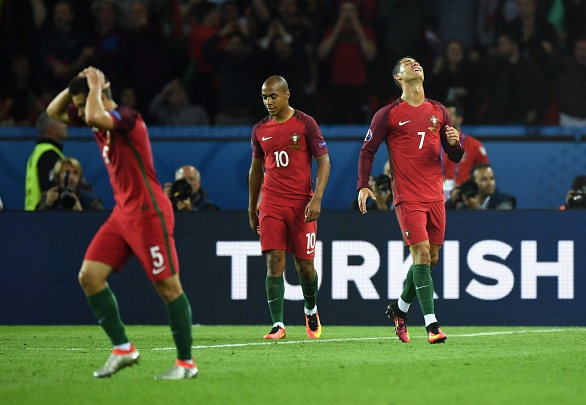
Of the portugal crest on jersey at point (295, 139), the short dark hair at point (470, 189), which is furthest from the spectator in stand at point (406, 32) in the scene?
the portugal crest on jersey at point (295, 139)

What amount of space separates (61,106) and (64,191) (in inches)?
218

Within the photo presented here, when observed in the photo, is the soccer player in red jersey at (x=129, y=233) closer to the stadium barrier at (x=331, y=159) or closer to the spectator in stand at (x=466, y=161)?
the spectator in stand at (x=466, y=161)

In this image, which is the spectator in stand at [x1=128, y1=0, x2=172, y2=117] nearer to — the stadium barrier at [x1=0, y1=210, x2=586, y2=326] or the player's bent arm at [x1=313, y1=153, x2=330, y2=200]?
the stadium barrier at [x1=0, y1=210, x2=586, y2=326]

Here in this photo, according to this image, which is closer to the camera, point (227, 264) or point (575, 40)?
point (227, 264)

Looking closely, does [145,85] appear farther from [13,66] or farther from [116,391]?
[116,391]

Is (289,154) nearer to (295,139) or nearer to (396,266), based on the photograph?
(295,139)

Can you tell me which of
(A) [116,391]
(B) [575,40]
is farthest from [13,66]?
(A) [116,391]

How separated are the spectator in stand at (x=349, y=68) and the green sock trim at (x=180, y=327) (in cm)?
914

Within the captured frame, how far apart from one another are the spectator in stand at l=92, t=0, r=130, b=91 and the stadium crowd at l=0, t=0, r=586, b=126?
0.01 m

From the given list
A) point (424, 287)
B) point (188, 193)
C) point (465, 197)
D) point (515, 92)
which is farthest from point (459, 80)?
point (424, 287)

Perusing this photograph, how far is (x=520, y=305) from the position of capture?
12.6 meters

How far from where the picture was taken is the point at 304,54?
16078 mm

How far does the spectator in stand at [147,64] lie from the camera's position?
54.3ft

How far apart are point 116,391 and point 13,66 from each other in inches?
432
